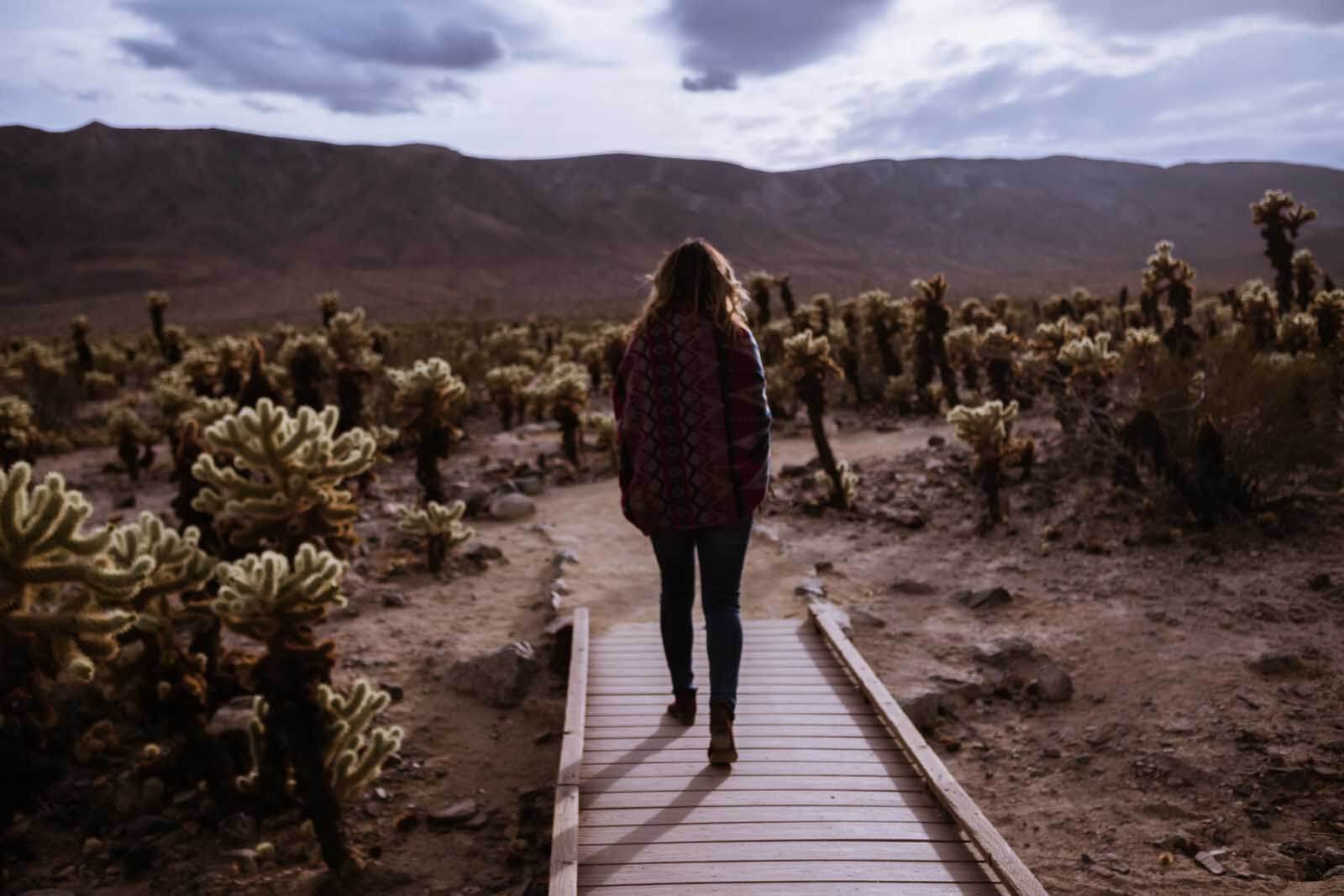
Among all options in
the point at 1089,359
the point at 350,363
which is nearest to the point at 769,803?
the point at 1089,359

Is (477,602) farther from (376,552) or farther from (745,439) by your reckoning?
(745,439)

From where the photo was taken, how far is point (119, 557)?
17.4 ft

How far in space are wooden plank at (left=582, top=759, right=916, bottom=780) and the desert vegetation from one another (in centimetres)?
153

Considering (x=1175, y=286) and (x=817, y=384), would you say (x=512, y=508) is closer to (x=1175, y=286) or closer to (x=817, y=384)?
(x=817, y=384)

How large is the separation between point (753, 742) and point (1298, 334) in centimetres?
1021

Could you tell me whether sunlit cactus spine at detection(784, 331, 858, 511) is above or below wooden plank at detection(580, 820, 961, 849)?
above

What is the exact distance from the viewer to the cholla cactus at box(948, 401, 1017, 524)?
945 centimetres

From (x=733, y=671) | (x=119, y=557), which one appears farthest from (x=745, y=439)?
(x=119, y=557)

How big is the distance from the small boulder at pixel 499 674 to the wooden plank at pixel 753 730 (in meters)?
1.97

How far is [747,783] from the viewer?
4.02 meters

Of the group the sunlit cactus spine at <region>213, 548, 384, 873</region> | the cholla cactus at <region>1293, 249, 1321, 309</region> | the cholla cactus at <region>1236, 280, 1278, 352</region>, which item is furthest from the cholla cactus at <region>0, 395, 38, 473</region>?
the cholla cactus at <region>1293, 249, 1321, 309</region>

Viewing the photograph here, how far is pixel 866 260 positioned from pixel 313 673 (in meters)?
96.6

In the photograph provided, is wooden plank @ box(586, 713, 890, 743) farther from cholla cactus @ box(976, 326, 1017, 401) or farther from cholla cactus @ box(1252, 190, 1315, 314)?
cholla cactus @ box(1252, 190, 1315, 314)

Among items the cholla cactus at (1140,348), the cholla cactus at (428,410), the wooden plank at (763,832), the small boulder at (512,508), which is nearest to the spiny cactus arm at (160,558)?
the wooden plank at (763,832)
